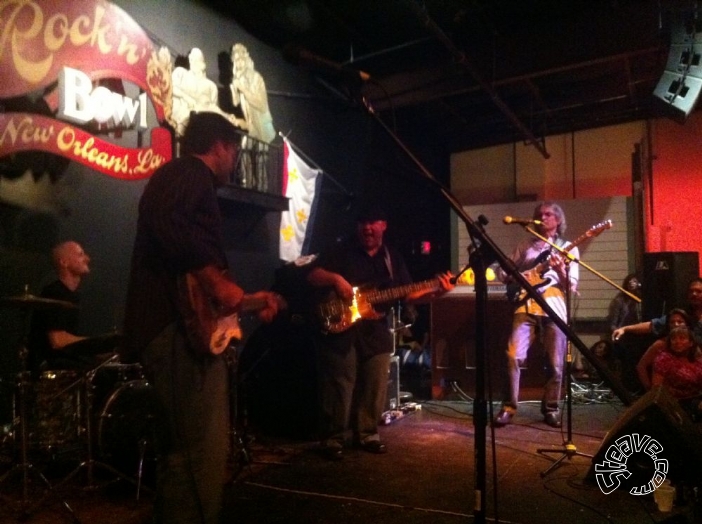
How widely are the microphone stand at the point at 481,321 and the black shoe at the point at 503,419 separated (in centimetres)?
312

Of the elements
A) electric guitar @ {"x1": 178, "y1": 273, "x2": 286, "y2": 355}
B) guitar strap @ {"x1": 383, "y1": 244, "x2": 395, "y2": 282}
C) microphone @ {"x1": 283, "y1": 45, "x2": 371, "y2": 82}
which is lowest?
electric guitar @ {"x1": 178, "y1": 273, "x2": 286, "y2": 355}

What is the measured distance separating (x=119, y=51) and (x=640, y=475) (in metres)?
4.73

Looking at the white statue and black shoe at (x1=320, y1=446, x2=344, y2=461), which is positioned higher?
the white statue

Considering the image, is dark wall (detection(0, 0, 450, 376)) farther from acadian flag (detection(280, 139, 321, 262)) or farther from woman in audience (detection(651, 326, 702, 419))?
woman in audience (detection(651, 326, 702, 419))

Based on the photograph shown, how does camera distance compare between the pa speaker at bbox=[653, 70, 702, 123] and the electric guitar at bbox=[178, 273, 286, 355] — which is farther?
the pa speaker at bbox=[653, 70, 702, 123]

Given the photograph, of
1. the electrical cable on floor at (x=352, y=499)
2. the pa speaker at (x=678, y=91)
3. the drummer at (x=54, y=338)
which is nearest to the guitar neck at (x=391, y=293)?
the electrical cable on floor at (x=352, y=499)

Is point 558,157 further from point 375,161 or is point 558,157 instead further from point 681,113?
point 681,113

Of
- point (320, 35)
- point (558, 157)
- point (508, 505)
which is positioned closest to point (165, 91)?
point (320, 35)

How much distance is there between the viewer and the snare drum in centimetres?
380

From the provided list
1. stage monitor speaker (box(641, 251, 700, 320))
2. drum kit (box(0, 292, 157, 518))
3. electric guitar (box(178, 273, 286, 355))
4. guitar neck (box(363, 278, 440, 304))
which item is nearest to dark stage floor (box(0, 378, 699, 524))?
drum kit (box(0, 292, 157, 518))

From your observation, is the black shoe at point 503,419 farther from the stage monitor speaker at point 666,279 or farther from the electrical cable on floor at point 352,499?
the stage monitor speaker at point 666,279

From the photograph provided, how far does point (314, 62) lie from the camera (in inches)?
99.8

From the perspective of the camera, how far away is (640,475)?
3.35m

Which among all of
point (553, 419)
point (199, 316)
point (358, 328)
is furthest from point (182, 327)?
point (553, 419)
